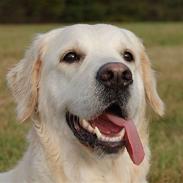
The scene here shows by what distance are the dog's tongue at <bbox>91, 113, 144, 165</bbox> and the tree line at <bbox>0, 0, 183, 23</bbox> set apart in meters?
49.3

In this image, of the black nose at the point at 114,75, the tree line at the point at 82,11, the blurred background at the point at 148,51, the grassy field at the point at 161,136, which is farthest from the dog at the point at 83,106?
the tree line at the point at 82,11

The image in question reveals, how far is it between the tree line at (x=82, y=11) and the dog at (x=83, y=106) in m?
48.9

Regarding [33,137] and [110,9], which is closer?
[33,137]

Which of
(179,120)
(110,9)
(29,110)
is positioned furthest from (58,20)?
(29,110)

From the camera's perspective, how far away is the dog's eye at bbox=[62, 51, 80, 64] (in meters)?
4.55

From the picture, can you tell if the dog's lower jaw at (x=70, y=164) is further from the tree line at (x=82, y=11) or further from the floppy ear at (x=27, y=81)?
the tree line at (x=82, y=11)

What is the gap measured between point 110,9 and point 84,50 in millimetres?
51597

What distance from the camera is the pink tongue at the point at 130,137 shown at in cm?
431

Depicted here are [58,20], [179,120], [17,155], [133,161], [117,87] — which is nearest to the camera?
[117,87]

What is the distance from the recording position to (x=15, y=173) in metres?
4.70

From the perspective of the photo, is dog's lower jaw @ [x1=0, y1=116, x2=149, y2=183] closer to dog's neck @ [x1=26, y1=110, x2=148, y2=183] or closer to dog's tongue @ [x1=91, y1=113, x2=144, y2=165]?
dog's neck @ [x1=26, y1=110, x2=148, y2=183]

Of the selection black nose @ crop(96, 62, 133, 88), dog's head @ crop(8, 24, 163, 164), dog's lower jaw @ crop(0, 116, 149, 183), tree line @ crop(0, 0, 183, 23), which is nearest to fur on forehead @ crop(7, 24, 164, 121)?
dog's head @ crop(8, 24, 163, 164)

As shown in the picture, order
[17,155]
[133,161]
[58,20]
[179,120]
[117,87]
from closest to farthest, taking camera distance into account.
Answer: [117,87]
[133,161]
[17,155]
[179,120]
[58,20]

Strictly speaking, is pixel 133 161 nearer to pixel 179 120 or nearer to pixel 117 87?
pixel 117 87
